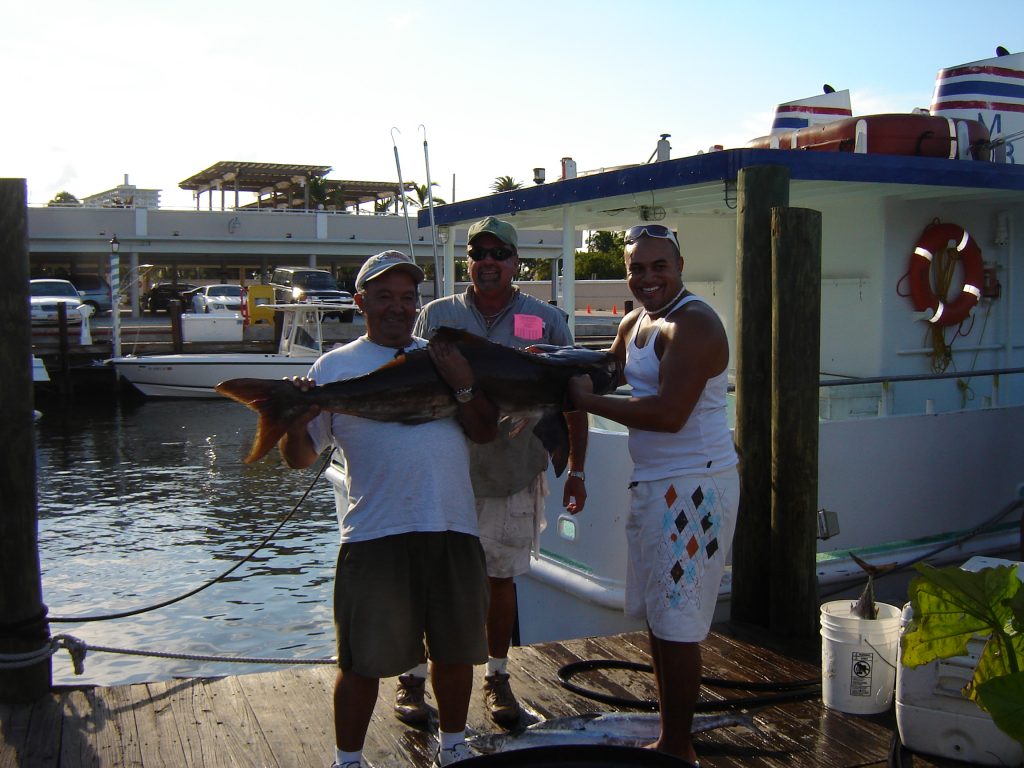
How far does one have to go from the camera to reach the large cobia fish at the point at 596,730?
370 centimetres

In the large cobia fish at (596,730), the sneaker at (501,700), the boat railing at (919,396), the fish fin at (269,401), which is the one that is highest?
the fish fin at (269,401)

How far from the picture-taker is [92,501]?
1417 centimetres

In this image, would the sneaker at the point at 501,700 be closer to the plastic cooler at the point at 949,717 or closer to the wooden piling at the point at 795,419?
the plastic cooler at the point at 949,717

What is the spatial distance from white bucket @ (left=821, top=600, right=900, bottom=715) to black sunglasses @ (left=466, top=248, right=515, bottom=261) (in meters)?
2.05

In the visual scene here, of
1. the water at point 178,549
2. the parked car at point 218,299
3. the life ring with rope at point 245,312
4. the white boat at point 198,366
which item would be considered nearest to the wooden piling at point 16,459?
the water at point 178,549

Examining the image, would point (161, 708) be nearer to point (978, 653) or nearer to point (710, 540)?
point (710, 540)

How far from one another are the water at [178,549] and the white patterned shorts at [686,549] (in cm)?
573

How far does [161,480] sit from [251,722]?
502 inches

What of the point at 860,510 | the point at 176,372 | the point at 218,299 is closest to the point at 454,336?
the point at 860,510

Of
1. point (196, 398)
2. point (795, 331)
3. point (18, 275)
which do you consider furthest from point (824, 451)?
point (196, 398)

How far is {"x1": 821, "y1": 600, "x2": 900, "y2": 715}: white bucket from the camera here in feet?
13.0

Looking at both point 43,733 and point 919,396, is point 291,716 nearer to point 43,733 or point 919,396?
point 43,733

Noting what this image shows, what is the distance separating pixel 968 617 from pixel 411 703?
2.12 m

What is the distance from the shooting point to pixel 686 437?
3328mm
